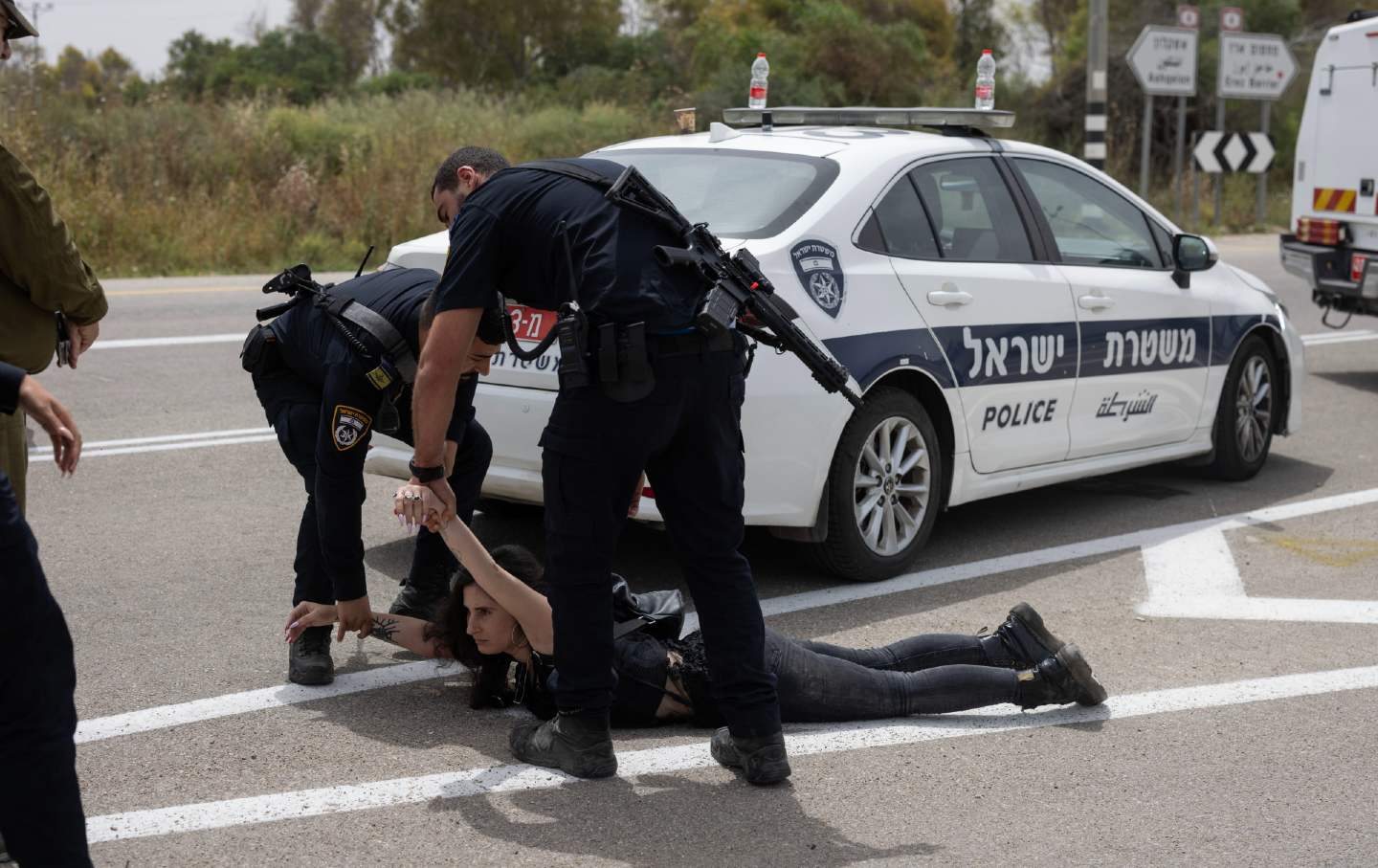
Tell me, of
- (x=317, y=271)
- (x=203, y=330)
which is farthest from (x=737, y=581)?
(x=317, y=271)

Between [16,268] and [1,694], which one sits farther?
[16,268]

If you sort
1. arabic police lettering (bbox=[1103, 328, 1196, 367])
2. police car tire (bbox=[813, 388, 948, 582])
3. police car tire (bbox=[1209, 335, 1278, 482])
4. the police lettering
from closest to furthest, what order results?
1. police car tire (bbox=[813, 388, 948, 582])
2. the police lettering
3. arabic police lettering (bbox=[1103, 328, 1196, 367])
4. police car tire (bbox=[1209, 335, 1278, 482])

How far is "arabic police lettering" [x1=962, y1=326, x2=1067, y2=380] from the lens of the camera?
5.99 metres

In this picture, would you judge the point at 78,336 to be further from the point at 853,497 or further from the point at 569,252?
the point at 853,497

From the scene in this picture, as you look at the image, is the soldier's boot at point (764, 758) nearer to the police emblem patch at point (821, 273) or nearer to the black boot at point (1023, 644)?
the black boot at point (1023, 644)

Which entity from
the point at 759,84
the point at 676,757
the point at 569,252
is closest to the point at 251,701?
the point at 676,757

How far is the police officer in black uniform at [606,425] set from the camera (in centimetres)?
367

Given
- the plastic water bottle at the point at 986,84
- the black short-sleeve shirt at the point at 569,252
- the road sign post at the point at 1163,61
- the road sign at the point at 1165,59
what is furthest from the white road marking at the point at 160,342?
the road sign at the point at 1165,59

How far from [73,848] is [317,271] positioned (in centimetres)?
1364

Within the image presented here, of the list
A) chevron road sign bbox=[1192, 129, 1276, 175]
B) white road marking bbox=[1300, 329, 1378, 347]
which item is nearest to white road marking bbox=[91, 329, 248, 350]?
white road marking bbox=[1300, 329, 1378, 347]

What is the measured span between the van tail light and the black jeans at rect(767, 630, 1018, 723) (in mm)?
8054

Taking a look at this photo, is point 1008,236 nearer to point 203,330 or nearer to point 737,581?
point 737,581

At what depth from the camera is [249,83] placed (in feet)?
146

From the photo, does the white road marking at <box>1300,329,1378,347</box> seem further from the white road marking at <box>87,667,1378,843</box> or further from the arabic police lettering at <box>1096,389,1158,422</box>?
the white road marking at <box>87,667,1378,843</box>
